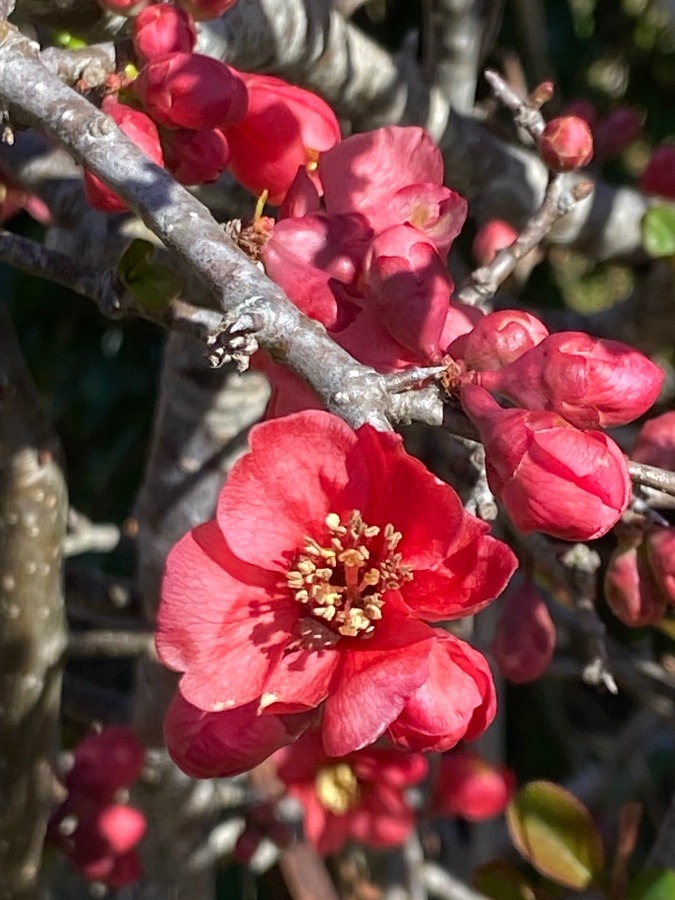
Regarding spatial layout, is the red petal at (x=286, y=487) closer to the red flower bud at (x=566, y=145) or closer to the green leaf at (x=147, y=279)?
the green leaf at (x=147, y=279)

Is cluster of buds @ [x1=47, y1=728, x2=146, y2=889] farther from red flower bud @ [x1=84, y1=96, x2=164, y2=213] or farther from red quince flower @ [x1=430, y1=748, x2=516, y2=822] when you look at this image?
red flower bud @ [x1=84, y1=96, x2=164, y2=213]

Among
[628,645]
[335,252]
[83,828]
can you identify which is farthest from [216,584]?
[628,645]

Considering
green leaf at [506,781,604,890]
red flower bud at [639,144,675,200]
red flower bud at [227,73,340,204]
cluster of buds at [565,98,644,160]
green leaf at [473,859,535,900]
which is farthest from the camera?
cluster of buds at [565,98,644,160]

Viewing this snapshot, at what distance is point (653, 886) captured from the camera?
3.64 feet

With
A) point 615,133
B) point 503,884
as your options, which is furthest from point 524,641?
point 615,133

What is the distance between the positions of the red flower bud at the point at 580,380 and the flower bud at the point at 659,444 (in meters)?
0.20

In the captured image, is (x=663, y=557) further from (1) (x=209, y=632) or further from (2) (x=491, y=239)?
(2) (x=491, y=239)

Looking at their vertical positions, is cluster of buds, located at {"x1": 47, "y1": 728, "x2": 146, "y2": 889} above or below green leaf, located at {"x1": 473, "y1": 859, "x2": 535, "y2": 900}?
below

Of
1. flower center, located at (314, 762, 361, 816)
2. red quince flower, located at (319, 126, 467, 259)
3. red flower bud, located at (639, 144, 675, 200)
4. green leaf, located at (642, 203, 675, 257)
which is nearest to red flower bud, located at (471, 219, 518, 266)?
green leaf, located at (642, 203, 675, 257)

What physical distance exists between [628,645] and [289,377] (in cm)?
149

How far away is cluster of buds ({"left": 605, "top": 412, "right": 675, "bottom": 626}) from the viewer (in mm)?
806

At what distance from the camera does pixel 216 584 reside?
2.09 feet

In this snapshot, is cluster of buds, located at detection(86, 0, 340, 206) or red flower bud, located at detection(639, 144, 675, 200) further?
red flower bud, located at detection(639, 144, 675, 200)

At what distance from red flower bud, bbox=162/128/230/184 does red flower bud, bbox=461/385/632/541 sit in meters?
0.31
